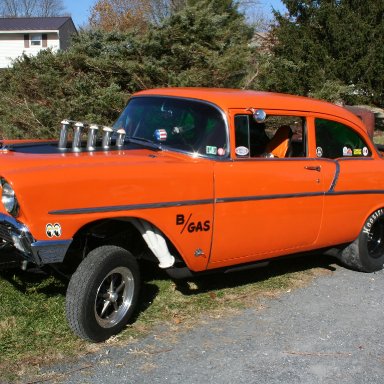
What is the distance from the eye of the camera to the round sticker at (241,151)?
4.35 meters

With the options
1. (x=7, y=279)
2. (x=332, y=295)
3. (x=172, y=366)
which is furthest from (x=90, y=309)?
(x=332, y=295)

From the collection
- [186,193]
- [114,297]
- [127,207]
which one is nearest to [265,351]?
[114,297]

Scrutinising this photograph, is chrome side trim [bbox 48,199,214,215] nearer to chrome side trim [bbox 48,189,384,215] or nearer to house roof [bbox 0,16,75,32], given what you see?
chrome side trim [bbox 48,189,384,215]

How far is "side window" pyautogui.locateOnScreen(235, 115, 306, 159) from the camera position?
4.79 metres

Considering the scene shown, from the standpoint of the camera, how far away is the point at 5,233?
139 inches

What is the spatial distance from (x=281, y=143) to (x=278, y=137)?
0.08 m

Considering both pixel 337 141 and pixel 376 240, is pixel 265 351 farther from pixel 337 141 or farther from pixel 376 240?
pixel 376 240

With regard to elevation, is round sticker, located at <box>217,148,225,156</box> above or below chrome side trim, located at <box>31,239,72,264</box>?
above

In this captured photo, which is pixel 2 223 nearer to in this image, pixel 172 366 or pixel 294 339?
pixel 172 366

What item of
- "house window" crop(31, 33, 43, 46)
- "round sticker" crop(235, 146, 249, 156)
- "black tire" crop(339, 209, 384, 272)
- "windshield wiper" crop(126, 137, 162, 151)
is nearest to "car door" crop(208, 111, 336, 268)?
"round sticker" crop(235, 146, 249, 156)

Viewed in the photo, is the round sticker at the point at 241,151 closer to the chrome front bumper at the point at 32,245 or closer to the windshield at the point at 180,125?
the windshield at the point at 180,125

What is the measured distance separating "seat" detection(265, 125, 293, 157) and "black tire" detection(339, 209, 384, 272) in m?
1.26

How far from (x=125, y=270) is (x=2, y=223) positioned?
918 millimetres

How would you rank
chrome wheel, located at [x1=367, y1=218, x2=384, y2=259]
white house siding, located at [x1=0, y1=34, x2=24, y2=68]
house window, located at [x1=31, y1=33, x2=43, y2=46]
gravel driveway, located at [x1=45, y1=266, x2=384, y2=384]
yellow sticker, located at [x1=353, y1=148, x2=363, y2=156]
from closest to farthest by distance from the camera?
gravel driveway, located at [x1=45, y1=266, x2=384, y2=384] < yellow sticker, located at [x1=353, y1=148, x2=363, y2=156] < chrome wheel, located at [x1=367, y1=218, x2=384, y2=259] < white house siding, located at [x1=0, y1=34, x2=24, y2=68] < house window, located at [x1=31, y1=33, x2=43, y2=46]
